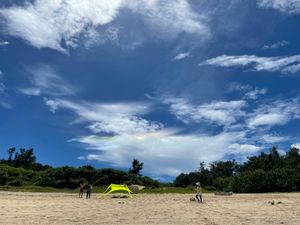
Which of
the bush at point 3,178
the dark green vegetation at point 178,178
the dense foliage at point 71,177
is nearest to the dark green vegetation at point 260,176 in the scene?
the dark green vegetation at point 178,178

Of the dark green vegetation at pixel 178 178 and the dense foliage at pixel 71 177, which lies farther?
the dense foliage at pixel 71 177

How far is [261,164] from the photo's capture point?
90812 mm

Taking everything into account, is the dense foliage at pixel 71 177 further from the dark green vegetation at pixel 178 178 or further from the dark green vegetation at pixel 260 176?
the dark green vegetation at pixel 260 176

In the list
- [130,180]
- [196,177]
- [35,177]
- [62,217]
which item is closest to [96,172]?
[130,180]

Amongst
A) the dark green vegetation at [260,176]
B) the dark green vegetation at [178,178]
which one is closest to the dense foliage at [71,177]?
the dark green vegetation at [178,178]

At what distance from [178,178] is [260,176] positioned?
30442mm

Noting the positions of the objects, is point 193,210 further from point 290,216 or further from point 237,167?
point 237,167

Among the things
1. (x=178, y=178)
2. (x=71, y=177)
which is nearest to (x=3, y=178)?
(x=71, y=177)

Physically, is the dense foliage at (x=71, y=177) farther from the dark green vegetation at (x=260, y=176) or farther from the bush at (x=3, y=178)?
the dark green vegetation at (x=260, y=176)

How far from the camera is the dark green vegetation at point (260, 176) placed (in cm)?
6175

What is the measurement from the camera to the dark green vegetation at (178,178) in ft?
204

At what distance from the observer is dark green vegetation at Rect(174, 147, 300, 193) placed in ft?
203

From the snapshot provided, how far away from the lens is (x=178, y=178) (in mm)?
91125

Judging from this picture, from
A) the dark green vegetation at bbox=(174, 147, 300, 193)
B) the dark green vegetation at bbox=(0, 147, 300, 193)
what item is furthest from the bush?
the dark green vegetation at bbox=(174, 147, 300, 193)
